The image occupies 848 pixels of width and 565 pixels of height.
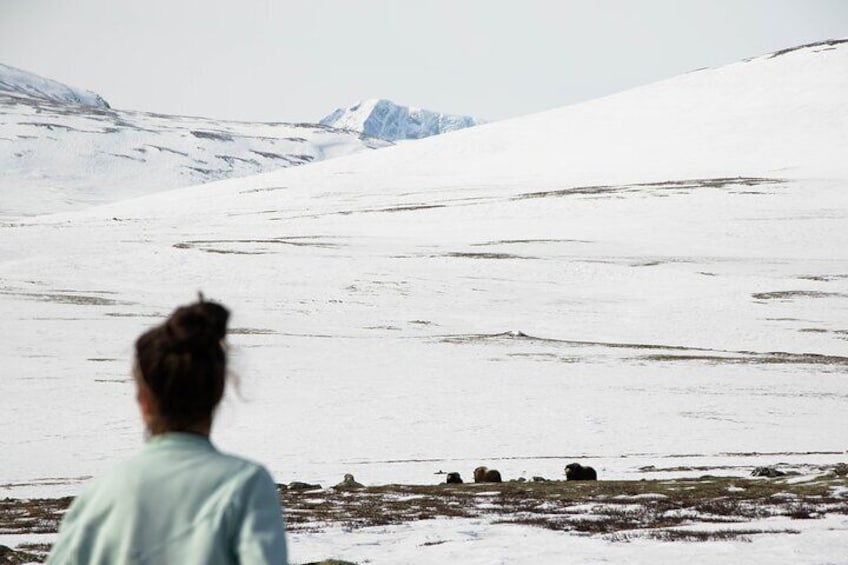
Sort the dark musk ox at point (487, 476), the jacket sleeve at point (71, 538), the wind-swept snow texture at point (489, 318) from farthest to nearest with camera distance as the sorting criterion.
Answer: the wind-swept snow texture at point (489, 318)
the dark musk ox at point (487, 476)
the jacket sleeve at point (71, 538)

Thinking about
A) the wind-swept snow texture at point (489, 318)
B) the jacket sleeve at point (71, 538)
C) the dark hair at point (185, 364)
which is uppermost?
the dark hair at point (185, 364)

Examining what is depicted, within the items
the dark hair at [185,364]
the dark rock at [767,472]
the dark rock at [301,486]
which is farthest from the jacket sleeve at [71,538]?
the dark rock at [767,472]

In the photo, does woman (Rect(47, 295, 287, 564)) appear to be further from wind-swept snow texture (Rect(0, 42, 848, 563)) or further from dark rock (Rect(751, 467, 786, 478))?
dark rock (Rect(751, 467, 786, 478))

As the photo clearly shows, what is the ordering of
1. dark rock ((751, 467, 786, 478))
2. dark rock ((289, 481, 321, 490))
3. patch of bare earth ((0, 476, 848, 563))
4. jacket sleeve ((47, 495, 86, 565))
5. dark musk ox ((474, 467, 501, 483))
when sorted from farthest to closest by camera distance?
dark musk ox ((474, 467, 501, 483))
dark rock ((751, 467, 786, 478))
dark rock ((289, 481, 321, 490))
patch of bare earth ((0, 476, 848, 563))
jacket sleeve ((47, 495, 86, 565))

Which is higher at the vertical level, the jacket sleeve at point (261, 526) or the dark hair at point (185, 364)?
the dark hair at point (185, 364)

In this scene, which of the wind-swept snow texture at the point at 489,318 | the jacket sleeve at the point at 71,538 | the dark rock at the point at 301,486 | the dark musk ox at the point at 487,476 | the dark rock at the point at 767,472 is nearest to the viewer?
the jacket sleeve at the point at 71,538

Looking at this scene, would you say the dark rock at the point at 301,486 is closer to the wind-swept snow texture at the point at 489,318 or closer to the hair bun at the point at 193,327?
the wind-swept snow texture at the point at 489,318

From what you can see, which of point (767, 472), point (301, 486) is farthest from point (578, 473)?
point (301, 486)

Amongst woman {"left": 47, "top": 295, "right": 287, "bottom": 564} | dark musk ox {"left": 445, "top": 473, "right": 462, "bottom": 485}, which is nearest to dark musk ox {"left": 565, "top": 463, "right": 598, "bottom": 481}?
dark musk ox {"left": 445, "top": 473, "right": 462, "bottom": 485}

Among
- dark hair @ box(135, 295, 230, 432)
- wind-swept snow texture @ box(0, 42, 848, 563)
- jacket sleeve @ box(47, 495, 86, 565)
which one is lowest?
wind-swept snow texture @ box(0, 42, 848, 563)

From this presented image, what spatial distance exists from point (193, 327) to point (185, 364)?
0.10 meters

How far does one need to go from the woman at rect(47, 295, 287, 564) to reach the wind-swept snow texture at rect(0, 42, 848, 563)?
0.16 meters

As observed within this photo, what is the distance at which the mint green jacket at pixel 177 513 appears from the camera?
10.1 ft

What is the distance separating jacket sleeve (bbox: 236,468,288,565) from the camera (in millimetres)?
3020
